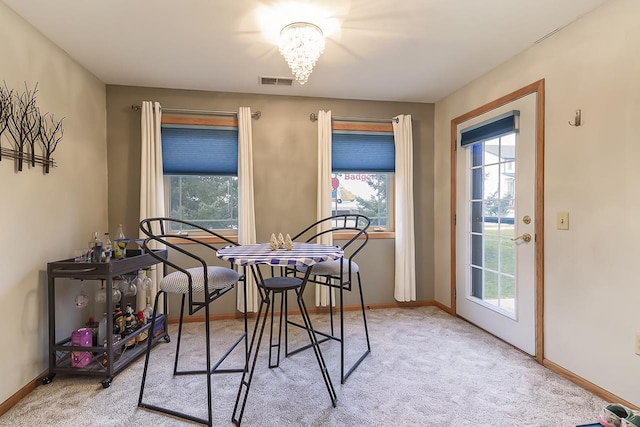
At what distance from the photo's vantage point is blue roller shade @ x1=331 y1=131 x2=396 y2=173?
357cm

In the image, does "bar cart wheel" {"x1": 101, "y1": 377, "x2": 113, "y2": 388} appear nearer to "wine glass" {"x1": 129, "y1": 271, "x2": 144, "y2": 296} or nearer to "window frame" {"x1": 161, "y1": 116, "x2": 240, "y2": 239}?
"wine glass" {"x1": 129, "y1": 271, "x2": 144, "y2": 296}

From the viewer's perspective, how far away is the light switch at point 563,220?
7.16ft

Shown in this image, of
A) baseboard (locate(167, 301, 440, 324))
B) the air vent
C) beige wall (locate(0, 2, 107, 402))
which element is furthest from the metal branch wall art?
baseboard (locate(167, 301, 440, 324))

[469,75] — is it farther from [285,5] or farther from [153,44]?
[153,44]

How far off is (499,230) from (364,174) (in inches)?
60.3

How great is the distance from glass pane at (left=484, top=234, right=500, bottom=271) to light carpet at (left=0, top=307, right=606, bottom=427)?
0.67 meters

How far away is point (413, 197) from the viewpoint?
3717 mm

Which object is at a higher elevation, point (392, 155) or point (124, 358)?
point (392, 155)

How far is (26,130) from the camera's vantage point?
6.81 ft

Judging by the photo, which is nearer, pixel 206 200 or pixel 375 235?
pixel 206 200

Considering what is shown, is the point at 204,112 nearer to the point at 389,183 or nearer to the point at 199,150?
the point at 199,150

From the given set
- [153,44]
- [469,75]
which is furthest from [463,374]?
[153,44]

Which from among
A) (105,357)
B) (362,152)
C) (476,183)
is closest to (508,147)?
(476,183)

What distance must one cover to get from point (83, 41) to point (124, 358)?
230cm
